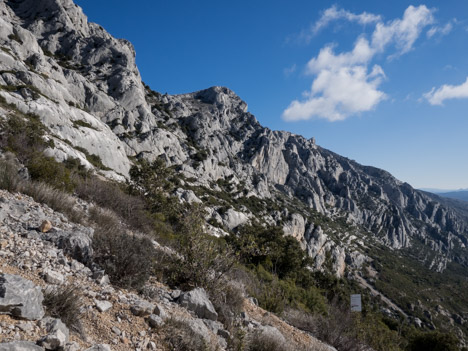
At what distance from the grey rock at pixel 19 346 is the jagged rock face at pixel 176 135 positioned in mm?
20949

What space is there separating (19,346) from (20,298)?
559 millimetres

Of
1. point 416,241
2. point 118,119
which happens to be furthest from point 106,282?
point 416,241

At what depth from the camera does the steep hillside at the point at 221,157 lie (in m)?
37.0

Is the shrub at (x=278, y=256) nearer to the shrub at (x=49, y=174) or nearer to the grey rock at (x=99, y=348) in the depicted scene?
the shrub at (x=49, y=174)

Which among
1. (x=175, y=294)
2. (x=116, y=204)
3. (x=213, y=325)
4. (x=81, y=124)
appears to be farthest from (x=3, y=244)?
(x=81, y=124)

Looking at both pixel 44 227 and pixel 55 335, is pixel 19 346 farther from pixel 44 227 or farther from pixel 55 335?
pixel 44 227

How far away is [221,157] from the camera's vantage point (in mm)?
91188

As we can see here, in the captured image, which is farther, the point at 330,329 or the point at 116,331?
the point at 330,329

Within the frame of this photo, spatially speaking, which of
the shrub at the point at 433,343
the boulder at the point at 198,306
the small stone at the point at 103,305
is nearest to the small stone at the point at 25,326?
the small stone at the point at 103,305

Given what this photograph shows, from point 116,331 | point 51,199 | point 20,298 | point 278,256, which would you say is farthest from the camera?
point 278,256

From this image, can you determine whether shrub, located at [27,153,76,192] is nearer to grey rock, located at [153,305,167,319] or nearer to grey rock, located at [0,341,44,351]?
grey rock, located at [153,305,167,319]

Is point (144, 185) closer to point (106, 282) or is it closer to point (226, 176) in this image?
A: point (106, 282)

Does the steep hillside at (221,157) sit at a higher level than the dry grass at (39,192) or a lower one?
higher

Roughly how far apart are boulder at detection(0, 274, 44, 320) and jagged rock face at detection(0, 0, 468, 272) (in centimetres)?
2026
